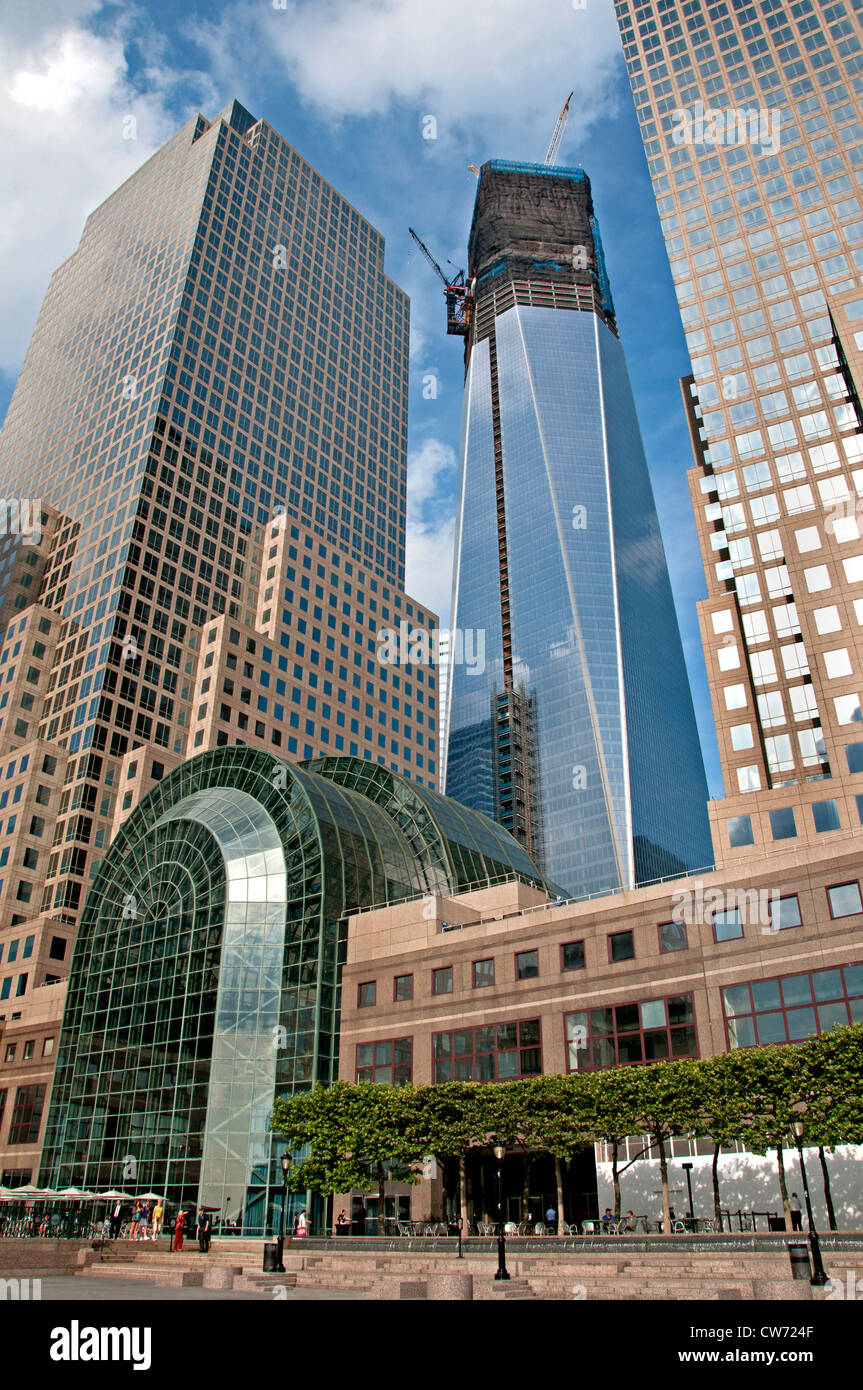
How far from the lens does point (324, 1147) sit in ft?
158

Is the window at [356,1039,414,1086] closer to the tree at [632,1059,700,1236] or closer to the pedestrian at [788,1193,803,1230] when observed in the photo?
the tree at [632,1059,700,1236]

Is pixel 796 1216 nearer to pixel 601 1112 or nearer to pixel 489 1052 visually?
pixel 601 1112

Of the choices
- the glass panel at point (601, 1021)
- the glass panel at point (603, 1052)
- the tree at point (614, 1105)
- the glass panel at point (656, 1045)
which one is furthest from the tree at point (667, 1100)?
the glass panel at point (601, 1021)

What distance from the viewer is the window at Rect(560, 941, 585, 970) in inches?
2089

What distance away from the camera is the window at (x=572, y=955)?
2089 inches

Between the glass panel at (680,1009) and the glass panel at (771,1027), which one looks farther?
the glass panel at (680,1009)

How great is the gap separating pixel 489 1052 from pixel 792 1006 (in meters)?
17.7

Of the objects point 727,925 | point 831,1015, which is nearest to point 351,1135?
point 727,925

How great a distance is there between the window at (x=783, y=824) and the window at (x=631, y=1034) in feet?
51.0

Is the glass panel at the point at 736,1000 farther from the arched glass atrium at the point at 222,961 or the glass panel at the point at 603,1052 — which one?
the arched glass atrium at the point at 222,961
